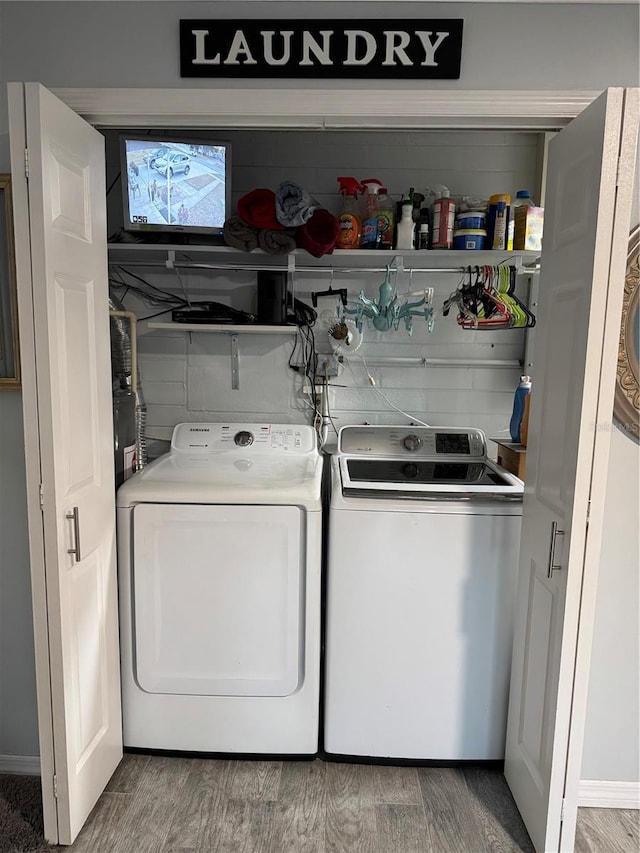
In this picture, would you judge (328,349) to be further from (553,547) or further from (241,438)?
(553,547)

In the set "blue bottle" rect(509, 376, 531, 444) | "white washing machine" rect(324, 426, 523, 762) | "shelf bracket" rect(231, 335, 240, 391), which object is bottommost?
"white washing machine" rect(324, 426, 523, 762)

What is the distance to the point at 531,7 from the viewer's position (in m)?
1.48

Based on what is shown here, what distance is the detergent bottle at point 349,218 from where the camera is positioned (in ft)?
7.16

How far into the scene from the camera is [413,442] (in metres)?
2.43

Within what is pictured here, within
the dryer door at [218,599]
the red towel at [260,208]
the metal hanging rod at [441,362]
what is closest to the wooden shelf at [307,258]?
the red towel at [260,208]

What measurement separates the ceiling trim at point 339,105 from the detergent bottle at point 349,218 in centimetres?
63

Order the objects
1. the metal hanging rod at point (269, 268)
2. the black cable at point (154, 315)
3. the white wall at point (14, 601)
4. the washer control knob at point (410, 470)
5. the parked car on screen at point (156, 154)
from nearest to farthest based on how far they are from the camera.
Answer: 1. the white wall at point (14, 601)
2. the parked car on screen at point (156, 154)
3. the washer control knob at point (410, 470)
4. the metal hanging rod at point (269, 268)
5. the black cable at point (154, 315)

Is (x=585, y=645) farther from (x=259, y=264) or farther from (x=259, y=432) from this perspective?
(x=259, y=264)

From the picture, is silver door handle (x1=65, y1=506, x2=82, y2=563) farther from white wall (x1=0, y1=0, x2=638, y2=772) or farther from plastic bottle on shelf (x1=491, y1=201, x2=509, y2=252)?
plastic bottle on shelf (x1=491, y1=201, x2=509, y2=252)

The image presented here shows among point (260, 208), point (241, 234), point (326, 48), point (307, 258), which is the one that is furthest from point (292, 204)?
point (326, 48)

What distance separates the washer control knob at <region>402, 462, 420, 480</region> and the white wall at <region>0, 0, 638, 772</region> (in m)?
1.36

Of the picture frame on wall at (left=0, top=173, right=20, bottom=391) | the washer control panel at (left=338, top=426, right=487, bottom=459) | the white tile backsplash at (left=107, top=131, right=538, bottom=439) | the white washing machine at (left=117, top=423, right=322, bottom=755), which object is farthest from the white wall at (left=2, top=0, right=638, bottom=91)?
the washer control panel at (left=338, top=426, right=487, bottom=459)

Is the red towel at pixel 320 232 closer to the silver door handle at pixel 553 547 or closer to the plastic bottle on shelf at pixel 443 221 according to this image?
the plastic bottle on shelf at pixel 443 221

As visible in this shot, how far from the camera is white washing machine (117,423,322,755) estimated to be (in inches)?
71.7
